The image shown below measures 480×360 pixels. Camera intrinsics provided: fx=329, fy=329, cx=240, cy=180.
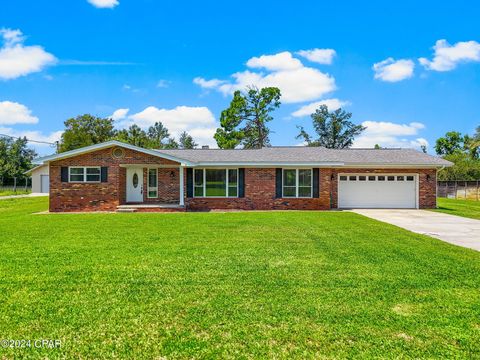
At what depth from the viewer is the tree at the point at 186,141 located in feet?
215

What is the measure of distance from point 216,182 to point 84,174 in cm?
699

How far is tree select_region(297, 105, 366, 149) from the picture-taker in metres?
44.6

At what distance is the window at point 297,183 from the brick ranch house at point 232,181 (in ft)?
0.18

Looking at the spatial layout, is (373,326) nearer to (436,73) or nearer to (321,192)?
(321,192)

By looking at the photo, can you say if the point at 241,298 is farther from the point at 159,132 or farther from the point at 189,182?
the point at 159,132

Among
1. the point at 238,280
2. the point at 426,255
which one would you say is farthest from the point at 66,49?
the point at 426,255

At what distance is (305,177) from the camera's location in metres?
18.2

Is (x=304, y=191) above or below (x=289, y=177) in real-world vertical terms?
below

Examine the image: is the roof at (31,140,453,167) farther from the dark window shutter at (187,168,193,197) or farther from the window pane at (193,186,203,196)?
the window pane at (193,186,203,196)

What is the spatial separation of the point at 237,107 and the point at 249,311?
37251 millimetres

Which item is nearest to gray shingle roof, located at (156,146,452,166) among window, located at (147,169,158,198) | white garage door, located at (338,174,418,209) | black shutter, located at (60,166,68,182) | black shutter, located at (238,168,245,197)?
black shutter, located at (238,168,245,197)

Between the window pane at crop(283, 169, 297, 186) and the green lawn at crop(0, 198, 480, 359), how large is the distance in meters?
9.87

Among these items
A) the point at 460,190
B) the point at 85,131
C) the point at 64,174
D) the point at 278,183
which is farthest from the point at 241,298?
the point at 85,131

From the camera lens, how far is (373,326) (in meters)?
3.63
